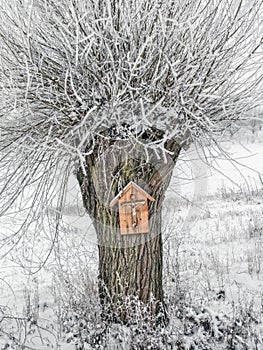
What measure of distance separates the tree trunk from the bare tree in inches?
0.4

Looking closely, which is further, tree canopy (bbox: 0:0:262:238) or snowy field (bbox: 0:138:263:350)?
snowy field (bbox: 0:138:263:350)

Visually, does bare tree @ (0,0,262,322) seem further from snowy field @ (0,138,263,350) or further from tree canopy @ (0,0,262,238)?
snowy field @ (0,138,263,350)

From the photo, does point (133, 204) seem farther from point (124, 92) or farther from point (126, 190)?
point (124, 92)

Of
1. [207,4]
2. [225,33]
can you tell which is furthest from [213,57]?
[207,4]

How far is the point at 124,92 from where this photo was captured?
274cm

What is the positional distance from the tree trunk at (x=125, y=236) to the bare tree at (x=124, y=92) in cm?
1

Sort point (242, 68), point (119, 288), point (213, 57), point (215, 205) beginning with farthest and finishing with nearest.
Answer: point (215, 205), point (119, 288), point (242, 68), point (213, 57)

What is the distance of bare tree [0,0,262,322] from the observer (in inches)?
110

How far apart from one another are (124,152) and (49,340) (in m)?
1.98

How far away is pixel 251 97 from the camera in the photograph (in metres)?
3.28

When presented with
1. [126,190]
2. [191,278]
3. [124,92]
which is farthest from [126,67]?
[191,278]

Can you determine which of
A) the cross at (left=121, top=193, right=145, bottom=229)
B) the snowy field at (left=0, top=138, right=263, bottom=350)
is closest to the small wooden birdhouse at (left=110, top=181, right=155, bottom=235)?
the cross at (left=121, top=193, right=145, bottom=229)

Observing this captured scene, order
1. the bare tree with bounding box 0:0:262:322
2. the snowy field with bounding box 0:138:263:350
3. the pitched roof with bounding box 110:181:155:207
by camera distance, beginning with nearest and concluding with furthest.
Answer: the bare tree with bounding box 0:0:262:322
the pitched roof with bounding box 110:181:155:207
the snowy field with bounding box 0:138:263:350

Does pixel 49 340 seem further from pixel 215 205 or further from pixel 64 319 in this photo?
pixel 215 205
